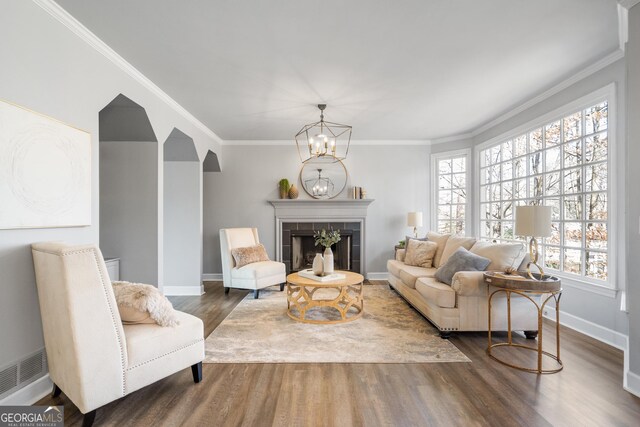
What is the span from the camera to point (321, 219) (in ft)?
18.6

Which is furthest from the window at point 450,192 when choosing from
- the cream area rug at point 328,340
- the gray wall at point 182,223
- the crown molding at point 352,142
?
the gray wall at point 182,223

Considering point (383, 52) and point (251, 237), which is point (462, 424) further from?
point (251, 237)

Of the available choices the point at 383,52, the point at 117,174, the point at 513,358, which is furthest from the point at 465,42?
the point at 117,174

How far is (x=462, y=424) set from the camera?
1752mm

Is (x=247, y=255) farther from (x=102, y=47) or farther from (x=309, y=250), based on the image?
(x=102, y=47)

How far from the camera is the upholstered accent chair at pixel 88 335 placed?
1622 mm

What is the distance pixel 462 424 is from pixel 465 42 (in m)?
2.78

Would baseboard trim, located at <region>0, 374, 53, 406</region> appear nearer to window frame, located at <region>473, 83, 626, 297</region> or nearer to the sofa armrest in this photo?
the sofa armrest

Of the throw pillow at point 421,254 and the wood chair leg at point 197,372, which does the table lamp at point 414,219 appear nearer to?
the throw pillow at point 421,254

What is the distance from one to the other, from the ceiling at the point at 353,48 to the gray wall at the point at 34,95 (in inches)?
9.8

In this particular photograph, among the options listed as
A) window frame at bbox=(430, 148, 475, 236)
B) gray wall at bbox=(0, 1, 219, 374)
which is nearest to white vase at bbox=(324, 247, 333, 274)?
gray wall at bbox=(0, 1, 219, 374)

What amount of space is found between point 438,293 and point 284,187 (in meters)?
3.40

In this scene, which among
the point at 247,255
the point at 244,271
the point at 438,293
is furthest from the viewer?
the point at 247,255

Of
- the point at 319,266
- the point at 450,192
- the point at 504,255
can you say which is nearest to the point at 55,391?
the point at 319,266
